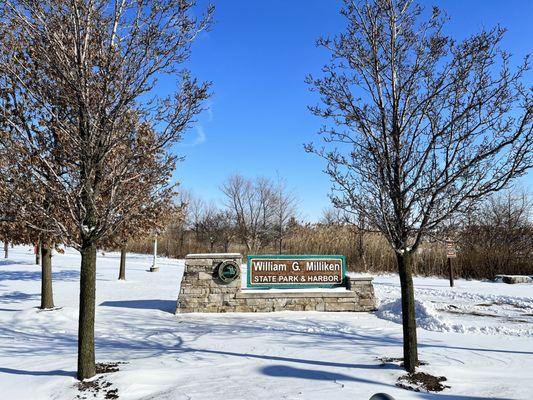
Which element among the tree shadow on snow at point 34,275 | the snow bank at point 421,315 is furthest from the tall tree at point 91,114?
the tree shadow on snow at point 34,275

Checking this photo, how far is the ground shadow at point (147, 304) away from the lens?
11062 millimetres

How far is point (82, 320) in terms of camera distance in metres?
5.32

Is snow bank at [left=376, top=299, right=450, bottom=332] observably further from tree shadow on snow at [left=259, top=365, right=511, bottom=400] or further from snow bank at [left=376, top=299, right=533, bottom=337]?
tree shadow on snow at [left=259, top=365, right=511, bottom=400]

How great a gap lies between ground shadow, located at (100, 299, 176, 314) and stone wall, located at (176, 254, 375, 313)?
2.50 feet

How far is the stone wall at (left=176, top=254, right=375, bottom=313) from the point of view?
10758mm

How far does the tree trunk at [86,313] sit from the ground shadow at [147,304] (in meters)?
5.37

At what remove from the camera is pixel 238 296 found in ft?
35.5

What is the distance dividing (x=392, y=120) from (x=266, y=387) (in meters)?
3.86

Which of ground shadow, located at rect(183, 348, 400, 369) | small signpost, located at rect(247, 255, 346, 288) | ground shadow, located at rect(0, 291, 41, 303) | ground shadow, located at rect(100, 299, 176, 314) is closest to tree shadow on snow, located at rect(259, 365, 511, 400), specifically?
ground shadow, located at rect(183, 348, 400, 369)

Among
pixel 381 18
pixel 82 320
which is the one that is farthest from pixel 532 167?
pixel 82 320

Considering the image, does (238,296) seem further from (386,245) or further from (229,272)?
(386,245)

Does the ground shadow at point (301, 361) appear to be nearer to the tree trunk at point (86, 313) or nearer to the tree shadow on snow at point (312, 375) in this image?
the tree shadow on snow at point (312, 375)

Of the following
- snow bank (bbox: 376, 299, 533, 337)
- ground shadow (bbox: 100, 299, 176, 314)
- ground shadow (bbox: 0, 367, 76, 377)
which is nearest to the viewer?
ground shadow (bbox: 0, 367, 76, 377)

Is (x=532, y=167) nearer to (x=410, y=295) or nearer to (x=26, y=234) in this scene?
(x=410, y=295)
